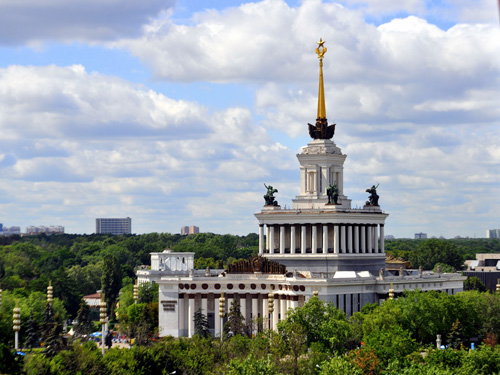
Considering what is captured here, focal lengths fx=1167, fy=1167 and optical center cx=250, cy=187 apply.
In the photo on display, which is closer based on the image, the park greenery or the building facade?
the park greenery

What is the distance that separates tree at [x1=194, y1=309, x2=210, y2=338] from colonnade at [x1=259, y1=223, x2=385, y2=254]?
18671mm

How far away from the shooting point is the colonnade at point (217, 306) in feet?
463

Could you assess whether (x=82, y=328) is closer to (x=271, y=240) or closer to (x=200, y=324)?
(x=200, y=324)

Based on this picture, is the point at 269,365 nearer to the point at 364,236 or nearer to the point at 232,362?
the point at 232,362

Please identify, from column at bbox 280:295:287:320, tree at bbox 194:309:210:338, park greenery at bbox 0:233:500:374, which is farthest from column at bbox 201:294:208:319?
column at bbox 280:295:287:320

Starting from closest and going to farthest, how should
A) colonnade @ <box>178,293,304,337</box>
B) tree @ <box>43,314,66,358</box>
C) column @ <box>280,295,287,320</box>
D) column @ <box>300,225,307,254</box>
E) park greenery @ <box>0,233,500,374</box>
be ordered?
park greenery @ <box>0,233,500,374</box> → tree @ <box>43,314,66,358</box> → column @ <box>280,295,287,320</box> → colonnade @ <box>178,293,304,337</box> → column @ <box>300,225,307,254</box>

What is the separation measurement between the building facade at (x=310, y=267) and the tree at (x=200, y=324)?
200 centimetres

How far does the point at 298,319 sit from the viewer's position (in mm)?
111875

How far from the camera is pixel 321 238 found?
498ft

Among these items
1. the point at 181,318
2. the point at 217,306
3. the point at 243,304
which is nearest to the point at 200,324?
the point at 217,306

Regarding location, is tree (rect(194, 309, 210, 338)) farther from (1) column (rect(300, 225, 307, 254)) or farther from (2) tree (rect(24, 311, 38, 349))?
(2) tree (rect(24, 311, 38, 349))

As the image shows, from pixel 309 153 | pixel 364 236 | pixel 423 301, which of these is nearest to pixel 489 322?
pixel 423 301

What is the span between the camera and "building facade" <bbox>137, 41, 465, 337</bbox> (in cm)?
14138

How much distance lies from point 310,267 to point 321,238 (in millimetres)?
4139
